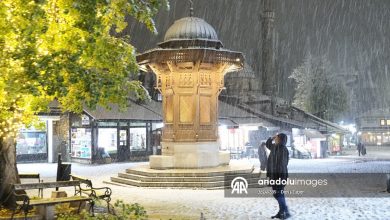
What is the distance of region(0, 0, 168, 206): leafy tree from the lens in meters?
9.47

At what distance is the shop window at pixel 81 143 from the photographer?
33.2 metres

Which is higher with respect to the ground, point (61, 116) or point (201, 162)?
point (61, 116)

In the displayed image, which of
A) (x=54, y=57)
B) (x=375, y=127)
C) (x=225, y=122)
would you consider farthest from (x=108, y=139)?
(x=375, y=127)

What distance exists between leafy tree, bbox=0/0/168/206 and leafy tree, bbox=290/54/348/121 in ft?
148

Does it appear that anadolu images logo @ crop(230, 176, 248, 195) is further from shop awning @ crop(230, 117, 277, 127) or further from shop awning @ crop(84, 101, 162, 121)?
shop awning @ crop(230, 117, 277, 127)

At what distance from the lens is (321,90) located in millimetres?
53625

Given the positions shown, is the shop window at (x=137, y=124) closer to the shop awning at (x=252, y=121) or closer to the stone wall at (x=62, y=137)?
the stone wall at (x=62, y=137)

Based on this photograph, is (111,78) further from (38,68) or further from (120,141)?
(120,141)

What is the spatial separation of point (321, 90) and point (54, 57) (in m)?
47.6

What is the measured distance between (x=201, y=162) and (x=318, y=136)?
933 inches

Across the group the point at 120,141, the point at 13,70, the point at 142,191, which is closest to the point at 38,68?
the point at 13,70

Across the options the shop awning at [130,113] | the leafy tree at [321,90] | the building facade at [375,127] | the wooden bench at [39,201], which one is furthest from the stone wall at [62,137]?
the building facade at [375,127]

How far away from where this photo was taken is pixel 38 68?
9.34m

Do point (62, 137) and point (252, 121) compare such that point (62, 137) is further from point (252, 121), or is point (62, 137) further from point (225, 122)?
point (252, 121)
